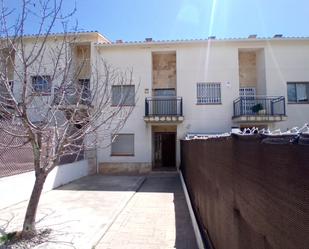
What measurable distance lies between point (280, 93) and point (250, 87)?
1.93 m

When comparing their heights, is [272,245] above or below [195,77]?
below

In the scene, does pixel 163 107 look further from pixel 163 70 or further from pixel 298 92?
pixel 298 92

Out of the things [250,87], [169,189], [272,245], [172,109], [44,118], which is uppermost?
[250,87]

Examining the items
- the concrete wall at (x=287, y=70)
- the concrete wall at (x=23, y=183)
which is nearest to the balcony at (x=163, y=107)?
the concrete wall at (x=287, y=70)

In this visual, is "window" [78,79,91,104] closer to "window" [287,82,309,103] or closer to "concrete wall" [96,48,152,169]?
"concrete wall" [96,48,152,169]

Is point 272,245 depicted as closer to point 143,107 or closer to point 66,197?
point 66,197

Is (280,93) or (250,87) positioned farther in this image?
(250,87)

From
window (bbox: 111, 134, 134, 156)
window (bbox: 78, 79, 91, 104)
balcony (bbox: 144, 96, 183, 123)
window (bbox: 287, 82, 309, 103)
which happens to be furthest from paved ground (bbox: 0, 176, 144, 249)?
window (bbox: 287, 82, 309, 103)

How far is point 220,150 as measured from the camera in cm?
399

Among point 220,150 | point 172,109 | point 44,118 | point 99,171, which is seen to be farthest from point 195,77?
point 220,150

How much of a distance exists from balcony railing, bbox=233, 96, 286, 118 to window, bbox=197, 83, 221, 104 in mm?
1110

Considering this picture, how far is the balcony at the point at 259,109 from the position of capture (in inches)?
706

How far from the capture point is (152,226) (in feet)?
23.5

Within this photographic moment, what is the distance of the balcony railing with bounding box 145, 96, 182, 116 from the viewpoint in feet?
62.7
